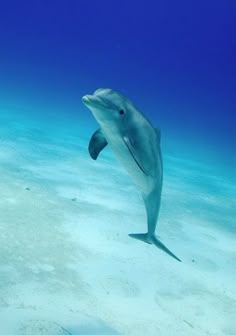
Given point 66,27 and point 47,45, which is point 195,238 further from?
point 66,27

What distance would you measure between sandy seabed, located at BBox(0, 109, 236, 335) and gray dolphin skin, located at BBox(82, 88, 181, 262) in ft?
5.53

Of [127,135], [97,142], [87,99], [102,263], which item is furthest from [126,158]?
[102,263]

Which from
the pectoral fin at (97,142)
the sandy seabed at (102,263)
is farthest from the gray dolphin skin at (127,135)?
the sandy seabed at (102,263)

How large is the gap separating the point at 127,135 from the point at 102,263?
2.95 meters

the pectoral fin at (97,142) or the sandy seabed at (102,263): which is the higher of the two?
the pectoral fin at (97,142)

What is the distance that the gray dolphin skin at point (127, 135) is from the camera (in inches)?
117

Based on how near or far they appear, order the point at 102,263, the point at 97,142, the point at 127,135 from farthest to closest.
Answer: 1. the point at 102,263
2. the point at 97,142
3. the point at 127,135

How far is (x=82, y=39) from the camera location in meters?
89.9

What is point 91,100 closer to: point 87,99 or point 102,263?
point 87,99

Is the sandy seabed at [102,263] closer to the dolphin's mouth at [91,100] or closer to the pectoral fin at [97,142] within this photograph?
the pectoral fin at [97,142]

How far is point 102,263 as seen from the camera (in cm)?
555

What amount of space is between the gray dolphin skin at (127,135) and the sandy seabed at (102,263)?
66.4 inches

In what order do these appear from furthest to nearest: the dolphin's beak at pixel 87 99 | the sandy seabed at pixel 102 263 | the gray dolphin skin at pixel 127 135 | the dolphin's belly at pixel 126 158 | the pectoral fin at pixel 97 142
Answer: the sandy seabed at pixel 102 263
the pectoral fin at pixel 97 142
the dolphin's belly at pixel 126 158
the gray dolphin skin at pixel 127 135
the dolphin's beak at pixel 87 99

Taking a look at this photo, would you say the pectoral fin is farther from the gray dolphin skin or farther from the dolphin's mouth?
the dolphin's mouth
